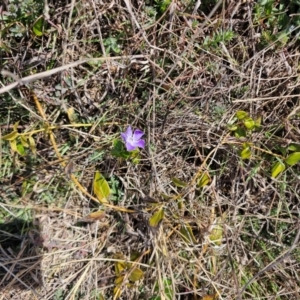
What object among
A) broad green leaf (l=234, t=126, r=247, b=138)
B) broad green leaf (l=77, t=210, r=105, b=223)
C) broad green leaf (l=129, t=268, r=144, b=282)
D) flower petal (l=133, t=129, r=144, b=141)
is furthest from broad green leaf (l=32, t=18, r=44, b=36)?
broad green leaf (l=129, t=268, r=144, b=282)

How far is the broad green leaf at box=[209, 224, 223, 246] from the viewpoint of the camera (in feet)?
5.15

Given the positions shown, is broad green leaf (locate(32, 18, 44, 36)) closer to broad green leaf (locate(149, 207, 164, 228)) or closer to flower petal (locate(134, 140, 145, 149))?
flower petal (locate(134, 140, 145, 149))

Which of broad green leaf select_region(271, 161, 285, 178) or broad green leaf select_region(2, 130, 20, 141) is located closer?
broad green leaf select_region(2, 130, 20, 141)

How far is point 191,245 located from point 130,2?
82 cm

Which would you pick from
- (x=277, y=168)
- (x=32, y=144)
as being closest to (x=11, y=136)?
(x=32, y=144)

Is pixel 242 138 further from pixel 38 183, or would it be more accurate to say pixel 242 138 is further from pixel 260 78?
pixel 38 183

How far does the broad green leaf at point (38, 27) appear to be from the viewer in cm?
145

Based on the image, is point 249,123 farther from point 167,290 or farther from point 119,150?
point 167,290

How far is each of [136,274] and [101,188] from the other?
296 mm

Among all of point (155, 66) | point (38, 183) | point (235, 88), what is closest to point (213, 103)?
point (235, 88)

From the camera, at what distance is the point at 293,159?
1.53 m

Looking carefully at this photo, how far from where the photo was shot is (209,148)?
1582mm

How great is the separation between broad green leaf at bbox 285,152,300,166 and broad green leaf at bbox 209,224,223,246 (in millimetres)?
315

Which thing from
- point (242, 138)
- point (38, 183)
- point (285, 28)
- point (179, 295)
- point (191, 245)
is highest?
point (285, 28)
